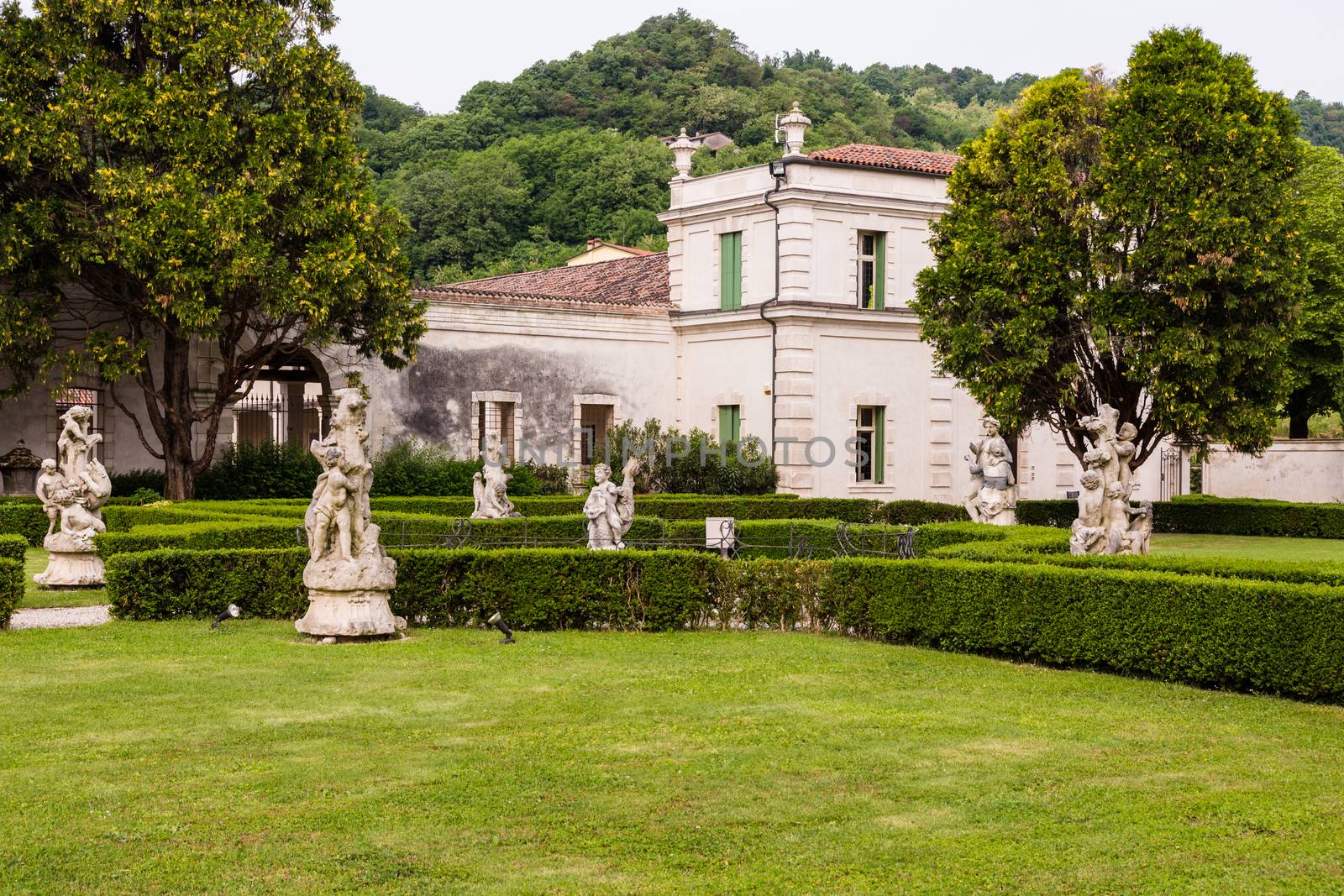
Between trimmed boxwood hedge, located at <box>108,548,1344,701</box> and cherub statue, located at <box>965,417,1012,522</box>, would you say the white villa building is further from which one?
trimmed boxwood hedge, located at <box>108,548,1344,701</box>

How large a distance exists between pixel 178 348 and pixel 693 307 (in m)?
12.7

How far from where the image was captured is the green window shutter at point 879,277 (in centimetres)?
3488

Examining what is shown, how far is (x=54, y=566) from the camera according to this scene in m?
19.1

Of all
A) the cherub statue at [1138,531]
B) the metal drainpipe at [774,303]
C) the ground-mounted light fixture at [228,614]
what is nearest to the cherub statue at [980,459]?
the cherub statue at [1138,531]

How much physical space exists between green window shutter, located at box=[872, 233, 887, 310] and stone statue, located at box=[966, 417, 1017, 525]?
457 inches

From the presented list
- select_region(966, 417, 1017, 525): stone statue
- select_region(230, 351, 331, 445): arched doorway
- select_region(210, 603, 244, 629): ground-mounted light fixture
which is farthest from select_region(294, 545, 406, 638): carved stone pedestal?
select_region(230, 351, 331, 445): arched doorway

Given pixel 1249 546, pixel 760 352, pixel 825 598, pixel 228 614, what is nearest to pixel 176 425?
pixel 760 352

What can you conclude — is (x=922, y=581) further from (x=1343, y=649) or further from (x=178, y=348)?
(x=178, y=348)

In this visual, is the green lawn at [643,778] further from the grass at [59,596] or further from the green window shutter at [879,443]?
the green window shutter at [879,443]

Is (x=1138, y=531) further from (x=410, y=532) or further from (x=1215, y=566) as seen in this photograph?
(x=410, y=532)

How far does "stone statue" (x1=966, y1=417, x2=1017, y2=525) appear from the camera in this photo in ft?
75.5

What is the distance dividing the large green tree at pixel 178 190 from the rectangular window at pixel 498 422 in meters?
5.95

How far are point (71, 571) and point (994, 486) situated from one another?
516 inches

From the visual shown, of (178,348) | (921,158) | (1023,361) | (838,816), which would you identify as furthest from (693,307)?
(838,816)
